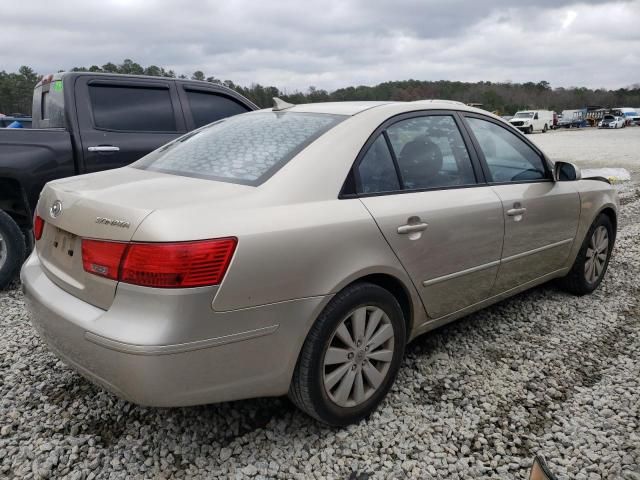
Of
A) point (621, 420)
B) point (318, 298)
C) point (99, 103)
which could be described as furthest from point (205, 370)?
point (99, 103)

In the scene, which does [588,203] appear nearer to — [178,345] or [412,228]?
[412,228]

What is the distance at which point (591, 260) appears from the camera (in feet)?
14.1

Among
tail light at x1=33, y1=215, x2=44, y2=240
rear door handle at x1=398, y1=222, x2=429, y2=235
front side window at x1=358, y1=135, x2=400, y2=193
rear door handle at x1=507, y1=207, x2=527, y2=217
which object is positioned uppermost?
front side window at x1=358, y1=135, x2=400, y2=193

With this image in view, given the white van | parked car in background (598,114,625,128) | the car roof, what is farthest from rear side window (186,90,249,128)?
parked car in background (598,114,625,128)

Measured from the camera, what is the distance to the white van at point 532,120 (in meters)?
44.8

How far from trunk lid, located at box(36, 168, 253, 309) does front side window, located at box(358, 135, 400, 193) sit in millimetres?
632

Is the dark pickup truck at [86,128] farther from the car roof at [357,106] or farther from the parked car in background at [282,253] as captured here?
the car roof at [357,106]

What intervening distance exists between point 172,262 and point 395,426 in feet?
4.59

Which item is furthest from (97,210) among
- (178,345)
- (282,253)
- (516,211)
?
(516,211)

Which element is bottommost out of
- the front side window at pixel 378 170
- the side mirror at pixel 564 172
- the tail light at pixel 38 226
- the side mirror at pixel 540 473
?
the side mirror at pixel 540 473

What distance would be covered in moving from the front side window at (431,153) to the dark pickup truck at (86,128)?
9.68ft

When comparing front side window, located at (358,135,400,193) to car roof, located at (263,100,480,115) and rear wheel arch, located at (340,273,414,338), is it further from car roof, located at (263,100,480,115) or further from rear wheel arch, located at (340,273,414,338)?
rear wheel arch, located at (340,273,414,338)

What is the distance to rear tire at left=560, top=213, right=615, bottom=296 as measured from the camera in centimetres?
418

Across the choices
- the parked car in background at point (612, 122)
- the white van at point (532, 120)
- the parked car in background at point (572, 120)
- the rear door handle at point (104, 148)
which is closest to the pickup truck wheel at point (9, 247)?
the rear door handle at point (104, 148)
